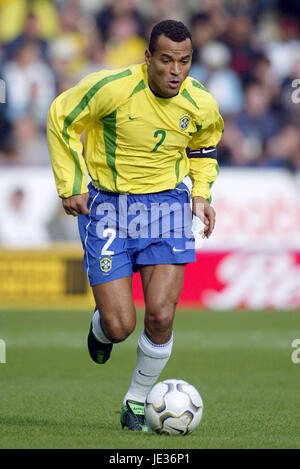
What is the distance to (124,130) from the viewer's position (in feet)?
18.4

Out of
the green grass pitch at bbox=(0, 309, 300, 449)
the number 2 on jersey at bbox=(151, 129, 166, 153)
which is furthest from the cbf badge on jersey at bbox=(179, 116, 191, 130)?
the green grass pitch at bbox=(0, 309, 300, 449)

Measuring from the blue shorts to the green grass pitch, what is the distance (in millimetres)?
966

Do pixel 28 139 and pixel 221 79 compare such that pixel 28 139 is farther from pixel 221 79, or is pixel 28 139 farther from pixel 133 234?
pixel 133 234

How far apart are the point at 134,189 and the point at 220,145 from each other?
→ 858 centimetres

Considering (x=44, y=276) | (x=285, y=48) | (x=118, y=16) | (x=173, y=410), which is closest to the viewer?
(x=173, y=410)

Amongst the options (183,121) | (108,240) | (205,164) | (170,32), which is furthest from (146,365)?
(170,32)

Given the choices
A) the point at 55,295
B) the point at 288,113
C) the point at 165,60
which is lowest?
the point at 55,295

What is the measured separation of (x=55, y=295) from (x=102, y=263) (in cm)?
831

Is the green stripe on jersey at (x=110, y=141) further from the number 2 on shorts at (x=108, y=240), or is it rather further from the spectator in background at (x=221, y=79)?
the spectator in background at (x=221, y=79)

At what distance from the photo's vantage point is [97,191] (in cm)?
577

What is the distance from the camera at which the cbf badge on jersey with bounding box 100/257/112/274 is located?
557 cm

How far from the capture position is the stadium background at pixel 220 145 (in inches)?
533
